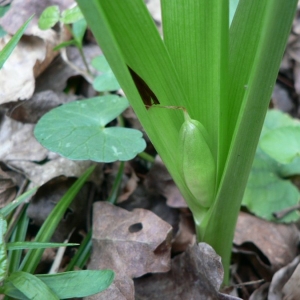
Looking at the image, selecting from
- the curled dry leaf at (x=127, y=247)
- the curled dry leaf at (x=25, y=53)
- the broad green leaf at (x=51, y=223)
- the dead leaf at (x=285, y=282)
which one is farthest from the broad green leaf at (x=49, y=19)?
the dead leaf at (x=285, y=282)

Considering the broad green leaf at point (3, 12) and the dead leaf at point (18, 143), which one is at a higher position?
the broad green leaf at point (3, 12)

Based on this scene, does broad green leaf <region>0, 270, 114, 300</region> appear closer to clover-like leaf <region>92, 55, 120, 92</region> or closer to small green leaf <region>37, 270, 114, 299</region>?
small green leaf <region>37, 270, 114, 299</region>

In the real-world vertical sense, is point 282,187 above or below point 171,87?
below

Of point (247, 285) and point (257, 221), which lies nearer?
point (247, 285)

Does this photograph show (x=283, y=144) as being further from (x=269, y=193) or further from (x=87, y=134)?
(x=87, y=134)

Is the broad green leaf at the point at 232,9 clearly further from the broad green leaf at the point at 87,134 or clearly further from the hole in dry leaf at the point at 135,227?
the hole in dry leaf at the point at 135,227

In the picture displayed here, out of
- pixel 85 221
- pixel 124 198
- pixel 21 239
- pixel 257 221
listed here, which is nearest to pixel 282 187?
pixel 257 221

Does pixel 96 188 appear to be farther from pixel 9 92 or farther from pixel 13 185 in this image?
pixel 9 92
